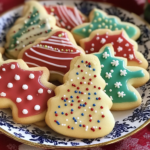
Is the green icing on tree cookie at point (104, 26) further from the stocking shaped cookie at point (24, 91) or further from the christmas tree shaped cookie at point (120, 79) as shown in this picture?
the stocking shaped cookie at point (24, 91)

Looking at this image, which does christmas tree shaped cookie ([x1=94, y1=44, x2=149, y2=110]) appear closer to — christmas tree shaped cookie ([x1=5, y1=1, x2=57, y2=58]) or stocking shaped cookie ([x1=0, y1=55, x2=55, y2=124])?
stocking shaped cookie ([x1=0, y1=55, x2=55, y2=124])

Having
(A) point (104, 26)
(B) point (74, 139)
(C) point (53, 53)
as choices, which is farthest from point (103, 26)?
(B) point (74, 139)

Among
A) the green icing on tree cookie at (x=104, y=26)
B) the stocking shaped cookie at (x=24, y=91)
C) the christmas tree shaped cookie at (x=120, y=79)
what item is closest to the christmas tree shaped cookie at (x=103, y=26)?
the green icing on tree cookie at (x=104, y=26)

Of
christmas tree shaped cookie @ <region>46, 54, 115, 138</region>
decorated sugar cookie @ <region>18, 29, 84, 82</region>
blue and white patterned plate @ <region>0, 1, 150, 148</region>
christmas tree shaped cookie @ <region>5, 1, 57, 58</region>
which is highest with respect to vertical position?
christmas tree shaped cookie @ <region>5, 1, 57, 58</region>

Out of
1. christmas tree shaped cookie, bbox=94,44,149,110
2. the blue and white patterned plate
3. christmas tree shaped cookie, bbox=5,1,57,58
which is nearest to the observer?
the blue and white patterned plate

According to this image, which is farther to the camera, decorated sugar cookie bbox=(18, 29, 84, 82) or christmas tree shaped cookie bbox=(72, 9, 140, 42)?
christmas tree shaped cookie bbox=(72, 9, 140, 42)

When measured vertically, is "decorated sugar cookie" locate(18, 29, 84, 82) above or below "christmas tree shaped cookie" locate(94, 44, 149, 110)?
above

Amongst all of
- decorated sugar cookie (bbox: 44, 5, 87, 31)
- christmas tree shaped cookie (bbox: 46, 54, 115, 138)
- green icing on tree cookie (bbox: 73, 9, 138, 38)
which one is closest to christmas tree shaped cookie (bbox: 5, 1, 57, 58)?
decorated sugar cookie (bbox: 44, 5, 87, 31)
